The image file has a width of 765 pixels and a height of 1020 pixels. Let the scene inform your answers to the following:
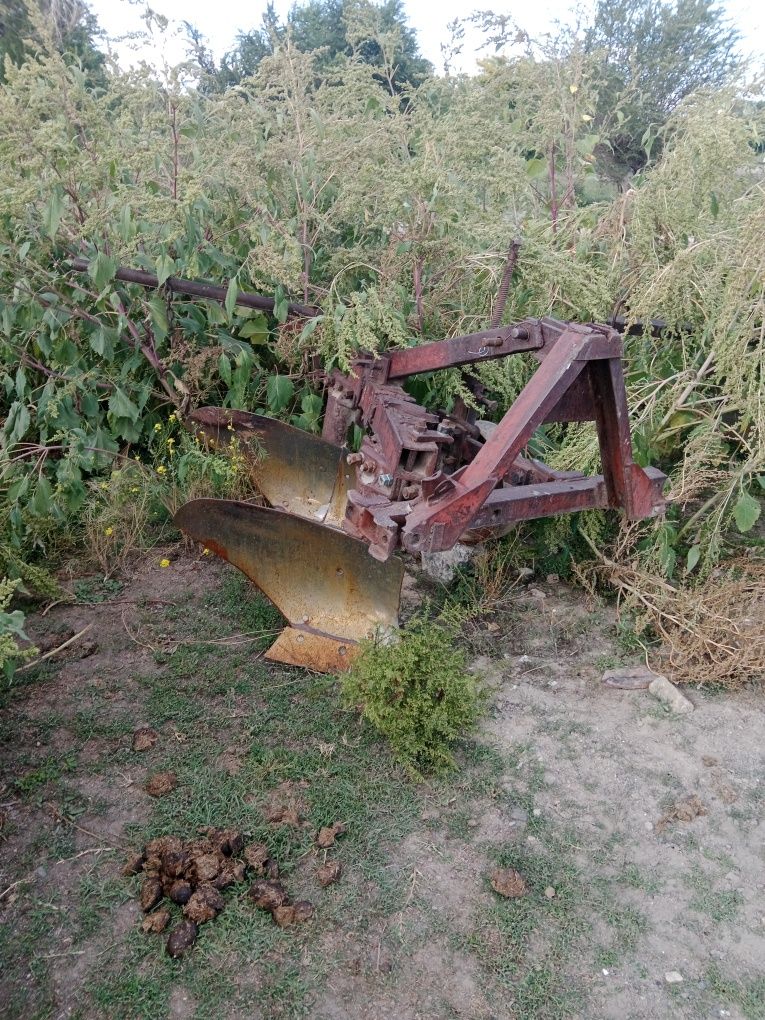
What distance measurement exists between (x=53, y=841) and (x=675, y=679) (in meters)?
2.23

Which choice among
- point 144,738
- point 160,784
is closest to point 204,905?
point 160,784

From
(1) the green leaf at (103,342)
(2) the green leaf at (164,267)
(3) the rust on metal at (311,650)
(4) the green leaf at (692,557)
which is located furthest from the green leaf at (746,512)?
(1) the green leaf at (103,342)

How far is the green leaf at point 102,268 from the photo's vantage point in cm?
324

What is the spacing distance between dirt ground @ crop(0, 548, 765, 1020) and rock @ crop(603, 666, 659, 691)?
0.04 m

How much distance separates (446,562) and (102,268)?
A: 1984 mm

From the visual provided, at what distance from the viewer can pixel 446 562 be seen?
3598 mm

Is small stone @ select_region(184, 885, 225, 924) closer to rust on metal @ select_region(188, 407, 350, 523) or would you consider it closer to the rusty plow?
the rusty plow

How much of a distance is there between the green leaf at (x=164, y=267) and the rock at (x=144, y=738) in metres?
1.86

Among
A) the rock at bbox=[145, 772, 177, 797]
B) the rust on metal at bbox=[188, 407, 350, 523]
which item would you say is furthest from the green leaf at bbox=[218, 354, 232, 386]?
the rock at bbox=[145, 772, 177, 797]

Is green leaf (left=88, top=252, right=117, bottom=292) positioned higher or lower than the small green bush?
higher

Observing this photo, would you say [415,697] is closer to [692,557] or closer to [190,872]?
[190,872]

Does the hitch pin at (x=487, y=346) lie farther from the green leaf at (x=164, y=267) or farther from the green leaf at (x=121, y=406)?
the green leaf at (x=121, y=406)

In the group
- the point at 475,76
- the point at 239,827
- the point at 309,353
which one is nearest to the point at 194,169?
the point at 309,353

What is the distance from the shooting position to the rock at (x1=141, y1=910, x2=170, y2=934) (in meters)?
1.94
